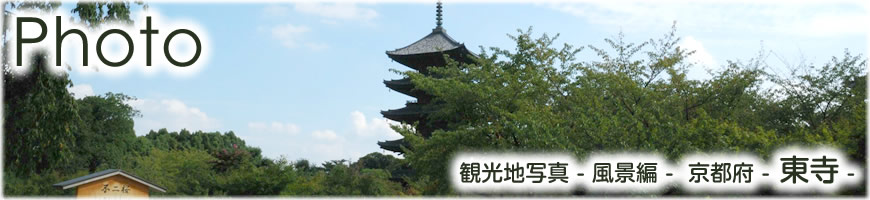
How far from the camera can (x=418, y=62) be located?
23.6 m

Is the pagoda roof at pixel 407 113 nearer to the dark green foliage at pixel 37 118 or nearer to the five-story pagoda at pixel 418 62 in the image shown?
the five-story pagoda at pixel 418 62

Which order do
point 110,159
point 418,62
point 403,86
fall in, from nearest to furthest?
point 403,86 → point 418,62 → point 110,159

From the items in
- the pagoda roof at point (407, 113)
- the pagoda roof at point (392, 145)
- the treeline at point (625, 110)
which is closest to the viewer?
the treeline at point (625, 110)

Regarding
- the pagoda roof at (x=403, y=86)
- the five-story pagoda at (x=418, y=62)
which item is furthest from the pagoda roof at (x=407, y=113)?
the pagoda roof at (x=403, y=86)

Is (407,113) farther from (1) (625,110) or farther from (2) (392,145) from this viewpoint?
(1) (625,110)

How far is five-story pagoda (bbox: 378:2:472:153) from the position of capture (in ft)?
74.4

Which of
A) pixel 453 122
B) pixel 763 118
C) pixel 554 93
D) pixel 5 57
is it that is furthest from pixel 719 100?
pixel 5 57

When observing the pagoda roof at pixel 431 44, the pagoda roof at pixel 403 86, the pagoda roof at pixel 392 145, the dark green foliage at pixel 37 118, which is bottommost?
the pagoda roof at pixel 392 145

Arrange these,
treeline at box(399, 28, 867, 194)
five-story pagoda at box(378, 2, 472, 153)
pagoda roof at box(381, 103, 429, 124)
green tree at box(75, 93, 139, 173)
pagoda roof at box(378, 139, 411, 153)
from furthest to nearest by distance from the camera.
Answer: green tree at box(75, 93, 139, 173) → pagoda roof at box(378, 139, 411, 153) → pagoda roof at box(381, 103, 429, 124) → five-story pagoda at box(378, 2, 472, 153) → treeline at box(399, 28, 867, 194)

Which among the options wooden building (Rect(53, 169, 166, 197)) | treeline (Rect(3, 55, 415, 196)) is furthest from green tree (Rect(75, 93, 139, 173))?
wooden building (Rect(53, 169, 166, 197))

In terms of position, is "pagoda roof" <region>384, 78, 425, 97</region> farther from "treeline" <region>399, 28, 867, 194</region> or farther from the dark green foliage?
the dark green foliage

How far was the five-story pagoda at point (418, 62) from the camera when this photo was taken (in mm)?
22678

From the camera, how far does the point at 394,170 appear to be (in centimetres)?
2291

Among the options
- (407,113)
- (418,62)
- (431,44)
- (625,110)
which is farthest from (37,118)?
(431,44)
